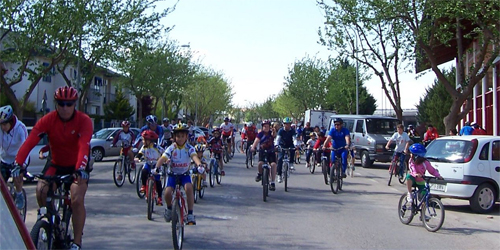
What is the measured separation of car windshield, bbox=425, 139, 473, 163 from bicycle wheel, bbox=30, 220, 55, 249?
27.9 ft

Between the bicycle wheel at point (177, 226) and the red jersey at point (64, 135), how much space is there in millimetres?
1531

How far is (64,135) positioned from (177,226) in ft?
6.42

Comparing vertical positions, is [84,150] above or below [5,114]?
below

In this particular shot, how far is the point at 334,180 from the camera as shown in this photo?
13.8 m

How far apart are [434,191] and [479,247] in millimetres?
3524

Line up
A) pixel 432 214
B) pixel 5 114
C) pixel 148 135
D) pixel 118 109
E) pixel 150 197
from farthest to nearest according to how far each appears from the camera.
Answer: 1. pixel 118 109
2. pixel 148 135
3. pixel 150 197
4. pixel 432 214
5. pixel 5 114

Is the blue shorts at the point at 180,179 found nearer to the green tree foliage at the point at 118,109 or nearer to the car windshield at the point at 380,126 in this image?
the car windshield at the point at 380,126

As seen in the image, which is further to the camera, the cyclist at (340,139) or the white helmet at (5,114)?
the cyclist at (340,139)

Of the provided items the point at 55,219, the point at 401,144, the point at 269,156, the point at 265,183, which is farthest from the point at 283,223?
the point at 401,144

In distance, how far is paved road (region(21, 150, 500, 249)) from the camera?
25.5 ft

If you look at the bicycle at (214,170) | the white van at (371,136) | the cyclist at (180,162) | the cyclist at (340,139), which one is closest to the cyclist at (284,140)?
the cyclist at (340,139)

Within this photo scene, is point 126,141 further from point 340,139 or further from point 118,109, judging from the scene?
point 118,109

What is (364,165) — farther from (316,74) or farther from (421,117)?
(316,74)

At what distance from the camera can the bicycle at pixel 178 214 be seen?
22.9 ft
